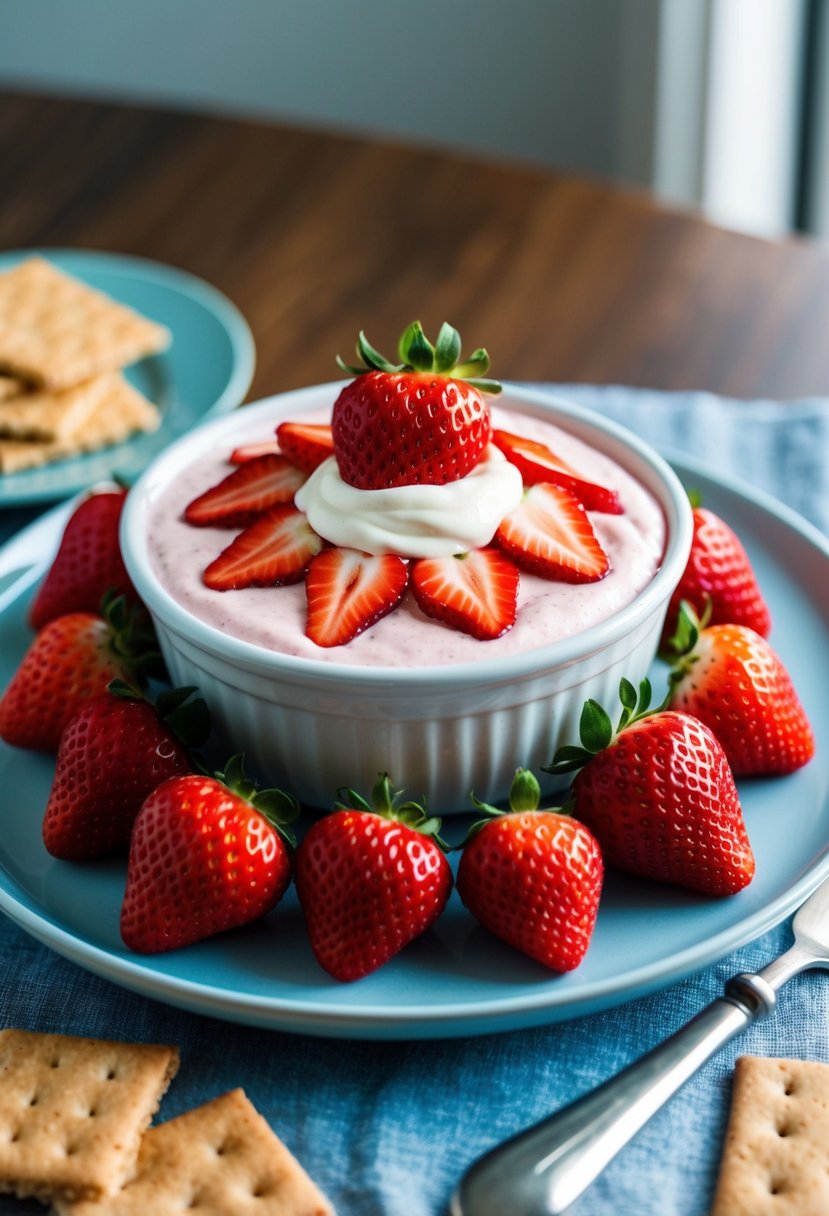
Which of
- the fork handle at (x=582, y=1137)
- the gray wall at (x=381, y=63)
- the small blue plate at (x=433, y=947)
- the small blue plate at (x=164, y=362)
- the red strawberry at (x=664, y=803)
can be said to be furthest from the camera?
the gray wall at (x=381, y=63)

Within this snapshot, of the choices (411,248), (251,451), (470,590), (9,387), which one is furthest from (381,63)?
(470,590)

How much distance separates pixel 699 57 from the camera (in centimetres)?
375

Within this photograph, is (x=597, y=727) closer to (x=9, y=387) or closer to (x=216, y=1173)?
(x=216, y=1173)

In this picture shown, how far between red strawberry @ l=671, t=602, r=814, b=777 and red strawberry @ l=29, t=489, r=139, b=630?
2.17 ft

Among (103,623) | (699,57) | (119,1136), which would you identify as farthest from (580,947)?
(699,57)

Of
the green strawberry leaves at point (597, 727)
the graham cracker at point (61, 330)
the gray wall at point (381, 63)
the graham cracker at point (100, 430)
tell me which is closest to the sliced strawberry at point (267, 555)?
the green strawberry leaves at point (597, 727)

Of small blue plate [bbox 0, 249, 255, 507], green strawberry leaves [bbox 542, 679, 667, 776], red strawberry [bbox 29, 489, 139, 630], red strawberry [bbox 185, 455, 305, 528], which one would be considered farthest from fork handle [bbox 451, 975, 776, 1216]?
small blue plate [bbox 0, 249, 255, 507]

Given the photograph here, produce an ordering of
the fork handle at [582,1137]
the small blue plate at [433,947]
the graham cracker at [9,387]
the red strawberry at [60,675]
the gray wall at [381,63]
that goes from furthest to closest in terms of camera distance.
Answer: the gray wall at [381,63] → the graham cracker at [9,387] → the red strawberry at [60,675] → the small blue plate at [433,947] → the fork handle at [582,1137]

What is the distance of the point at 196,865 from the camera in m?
1.25

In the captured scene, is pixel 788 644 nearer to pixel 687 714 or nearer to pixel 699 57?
pixel 687 714

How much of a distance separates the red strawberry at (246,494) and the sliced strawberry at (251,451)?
48 millimetres

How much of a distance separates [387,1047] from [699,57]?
3.18 m

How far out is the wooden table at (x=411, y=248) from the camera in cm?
240

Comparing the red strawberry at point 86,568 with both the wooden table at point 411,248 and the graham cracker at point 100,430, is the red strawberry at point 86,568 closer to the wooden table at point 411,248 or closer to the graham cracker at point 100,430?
the graham cracker at point 100,430
